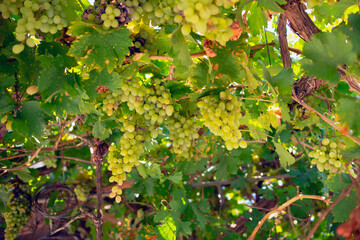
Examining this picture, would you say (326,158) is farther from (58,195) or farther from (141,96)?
(58,195)

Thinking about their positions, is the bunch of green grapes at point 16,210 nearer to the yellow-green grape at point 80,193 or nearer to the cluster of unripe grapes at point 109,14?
the yellow-green grape at point 80,193

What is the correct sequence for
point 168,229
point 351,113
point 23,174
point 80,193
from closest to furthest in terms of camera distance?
point 351,113
point 168,229
point 23,174
point 80,193

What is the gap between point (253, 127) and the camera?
188cm

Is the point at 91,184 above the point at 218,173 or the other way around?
above

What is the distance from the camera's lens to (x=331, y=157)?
1.44 metres

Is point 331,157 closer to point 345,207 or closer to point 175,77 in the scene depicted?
point 345,207

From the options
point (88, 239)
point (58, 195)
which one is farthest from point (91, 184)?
point (88, 239)

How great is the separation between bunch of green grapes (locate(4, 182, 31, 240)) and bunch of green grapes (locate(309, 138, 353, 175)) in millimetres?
2221

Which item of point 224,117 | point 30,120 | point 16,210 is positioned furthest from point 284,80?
point 16,210

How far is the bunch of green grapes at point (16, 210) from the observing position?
7.91 feet

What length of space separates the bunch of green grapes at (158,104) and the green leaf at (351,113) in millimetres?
718

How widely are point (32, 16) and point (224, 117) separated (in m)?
0.84

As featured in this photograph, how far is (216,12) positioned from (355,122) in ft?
1.64

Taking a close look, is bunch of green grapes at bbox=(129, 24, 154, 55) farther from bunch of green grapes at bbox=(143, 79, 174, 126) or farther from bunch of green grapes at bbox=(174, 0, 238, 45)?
bunch of green grapes at bbox=(174, 0, 238, 45)
